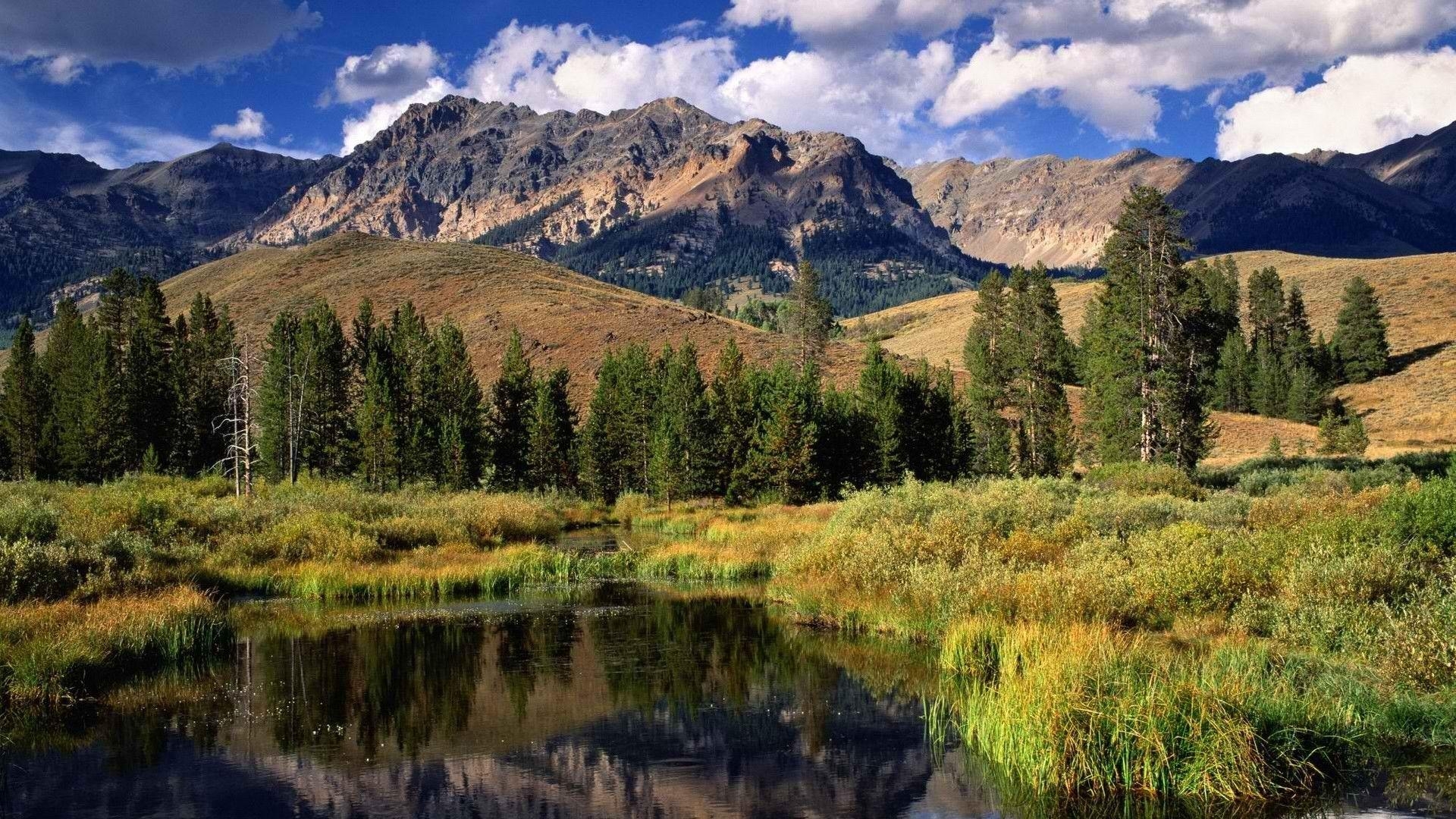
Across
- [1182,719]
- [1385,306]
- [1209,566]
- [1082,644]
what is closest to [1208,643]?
[1209,566]

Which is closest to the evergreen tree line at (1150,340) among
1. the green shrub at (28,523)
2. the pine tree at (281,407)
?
the green shrub at (28,523)

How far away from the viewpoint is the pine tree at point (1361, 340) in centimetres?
10900

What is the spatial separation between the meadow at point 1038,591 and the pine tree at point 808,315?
58.5 meters

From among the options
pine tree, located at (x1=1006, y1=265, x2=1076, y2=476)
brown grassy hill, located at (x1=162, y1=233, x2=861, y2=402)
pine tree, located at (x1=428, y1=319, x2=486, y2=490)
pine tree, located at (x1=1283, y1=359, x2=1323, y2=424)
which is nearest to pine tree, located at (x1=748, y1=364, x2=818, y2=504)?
pine tree, located at (x1=1006, y1=265, x2=1076, y2=476)

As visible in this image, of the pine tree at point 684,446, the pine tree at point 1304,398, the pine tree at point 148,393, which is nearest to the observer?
the pine tree at point 684,446

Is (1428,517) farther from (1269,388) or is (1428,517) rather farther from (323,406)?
(1269,388)

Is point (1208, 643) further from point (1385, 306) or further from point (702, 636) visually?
point (1385, 306)

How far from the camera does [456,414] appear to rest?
69938 mm

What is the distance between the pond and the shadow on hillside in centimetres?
11186

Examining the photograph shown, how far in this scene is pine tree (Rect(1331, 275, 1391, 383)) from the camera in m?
109

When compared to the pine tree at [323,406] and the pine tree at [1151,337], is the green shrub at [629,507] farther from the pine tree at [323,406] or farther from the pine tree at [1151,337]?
the pine tree at [1151,337]

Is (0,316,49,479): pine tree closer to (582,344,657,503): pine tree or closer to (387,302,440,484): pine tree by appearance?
(387,302,440,484): pine tree

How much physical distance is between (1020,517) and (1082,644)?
554 inches

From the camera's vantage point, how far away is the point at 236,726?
17641 millimetres
